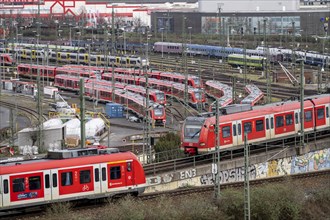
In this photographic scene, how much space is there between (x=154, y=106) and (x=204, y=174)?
16.8 metres

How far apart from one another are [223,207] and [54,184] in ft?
13.0

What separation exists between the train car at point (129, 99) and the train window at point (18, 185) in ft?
61.9

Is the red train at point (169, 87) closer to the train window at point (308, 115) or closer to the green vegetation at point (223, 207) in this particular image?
the train window at point (308, 115)

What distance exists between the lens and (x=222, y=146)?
25.8 m

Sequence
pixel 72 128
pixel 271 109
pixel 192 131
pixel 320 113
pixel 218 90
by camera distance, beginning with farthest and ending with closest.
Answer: pixel 218 90 < pixel 72 128 < pixel 320 113 < pixel 271 109 < pixel 192 131

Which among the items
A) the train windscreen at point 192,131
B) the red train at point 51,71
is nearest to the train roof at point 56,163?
the train windscreen at point 192,131

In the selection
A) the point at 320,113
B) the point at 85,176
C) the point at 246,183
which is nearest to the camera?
the point at 246,183

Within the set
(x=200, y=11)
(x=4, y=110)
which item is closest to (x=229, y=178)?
(x=4, y=110)

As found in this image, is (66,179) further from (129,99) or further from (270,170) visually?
(129,99)

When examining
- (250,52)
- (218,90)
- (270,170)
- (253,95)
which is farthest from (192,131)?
(250,52)

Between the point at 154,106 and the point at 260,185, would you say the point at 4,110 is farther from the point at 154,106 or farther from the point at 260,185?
the point at 260,185

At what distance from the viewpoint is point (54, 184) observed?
19.9 metres

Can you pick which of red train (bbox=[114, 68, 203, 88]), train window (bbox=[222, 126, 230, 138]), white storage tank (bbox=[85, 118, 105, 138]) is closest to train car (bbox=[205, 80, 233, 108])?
red train (bbox=[114, 68, 203, 88])

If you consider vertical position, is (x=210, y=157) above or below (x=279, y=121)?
below
